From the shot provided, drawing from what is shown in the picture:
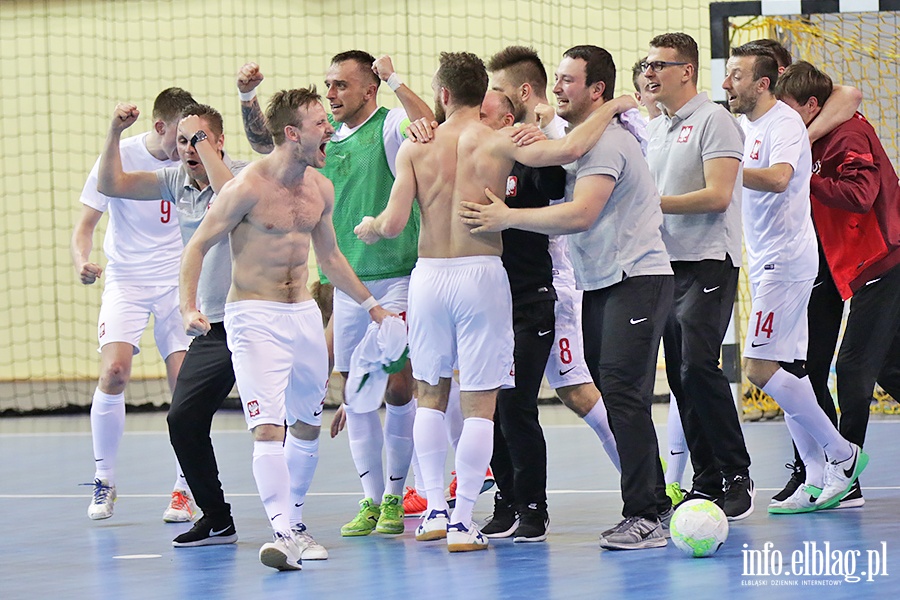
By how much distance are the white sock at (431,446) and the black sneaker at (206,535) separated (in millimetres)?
954

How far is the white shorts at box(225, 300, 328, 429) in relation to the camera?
204 inches

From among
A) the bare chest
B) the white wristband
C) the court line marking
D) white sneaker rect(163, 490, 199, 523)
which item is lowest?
the court line marking

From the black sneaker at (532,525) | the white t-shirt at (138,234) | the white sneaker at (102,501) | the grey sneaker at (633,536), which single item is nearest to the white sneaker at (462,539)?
the black sneaker at (532,525)

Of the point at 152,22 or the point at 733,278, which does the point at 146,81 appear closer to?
the point at 152,22

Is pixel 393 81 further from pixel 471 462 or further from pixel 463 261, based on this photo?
pixel 471 462

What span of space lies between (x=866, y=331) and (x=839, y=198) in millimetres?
678

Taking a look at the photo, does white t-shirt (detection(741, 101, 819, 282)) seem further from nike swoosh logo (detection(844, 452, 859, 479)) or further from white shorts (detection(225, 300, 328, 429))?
white shorts (detection(225, 300, 328, 429))

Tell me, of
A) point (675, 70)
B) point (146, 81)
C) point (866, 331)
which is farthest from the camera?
point (146, 81)

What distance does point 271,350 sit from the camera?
17.1 ft

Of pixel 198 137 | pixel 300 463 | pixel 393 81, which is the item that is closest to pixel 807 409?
pixel 300 463

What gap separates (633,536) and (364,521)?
4.48 ft

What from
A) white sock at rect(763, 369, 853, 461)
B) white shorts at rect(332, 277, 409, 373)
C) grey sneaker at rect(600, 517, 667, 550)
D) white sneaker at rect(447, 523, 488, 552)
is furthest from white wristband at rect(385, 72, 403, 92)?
grey sneaker at rect(600, 517, 667, 550)

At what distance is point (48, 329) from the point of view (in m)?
14.3

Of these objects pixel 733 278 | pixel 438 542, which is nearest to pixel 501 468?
pixel 438 542
